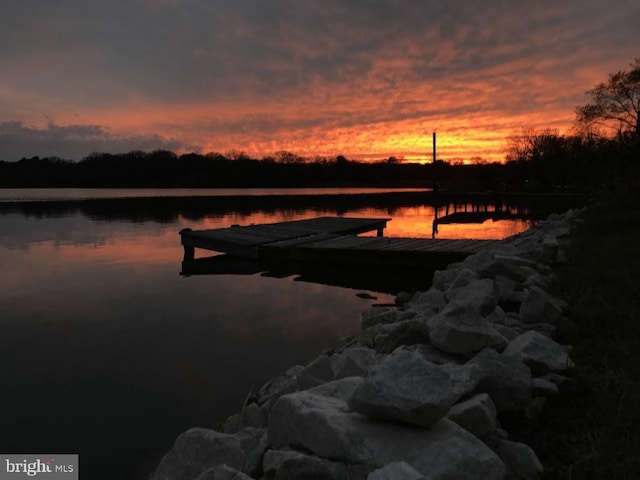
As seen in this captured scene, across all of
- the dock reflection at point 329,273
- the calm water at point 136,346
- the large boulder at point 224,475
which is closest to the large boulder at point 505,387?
the large boulder at point 224,475

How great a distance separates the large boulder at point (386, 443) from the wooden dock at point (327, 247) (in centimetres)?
1154

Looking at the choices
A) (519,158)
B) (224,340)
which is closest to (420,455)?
(224,340)

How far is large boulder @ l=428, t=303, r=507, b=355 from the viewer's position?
385cm

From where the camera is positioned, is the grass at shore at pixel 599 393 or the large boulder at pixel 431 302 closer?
the grass at shore at pixel 599 393

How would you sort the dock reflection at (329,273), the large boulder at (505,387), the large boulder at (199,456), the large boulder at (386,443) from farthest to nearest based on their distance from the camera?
the dock reflection at (329,273)
the large boulder at (505,387)
the large boulder at (199,456)
the large boulder at (386,443)

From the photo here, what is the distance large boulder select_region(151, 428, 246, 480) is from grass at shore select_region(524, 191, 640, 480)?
5.99ft

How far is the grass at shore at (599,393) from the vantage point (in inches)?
103

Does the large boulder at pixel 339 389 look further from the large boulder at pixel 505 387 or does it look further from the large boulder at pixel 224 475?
the large boulder at pixel 224 475

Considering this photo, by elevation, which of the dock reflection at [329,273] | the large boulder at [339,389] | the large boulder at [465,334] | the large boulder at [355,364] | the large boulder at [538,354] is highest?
the large boulder at [465,334]

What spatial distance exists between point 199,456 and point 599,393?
9.00ft

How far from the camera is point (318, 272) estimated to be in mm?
14703

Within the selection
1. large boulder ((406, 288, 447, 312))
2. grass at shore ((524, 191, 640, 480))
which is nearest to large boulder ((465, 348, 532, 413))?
grass at shore ((524, 191, 640, 480))

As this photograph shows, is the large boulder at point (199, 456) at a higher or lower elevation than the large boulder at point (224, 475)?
lower

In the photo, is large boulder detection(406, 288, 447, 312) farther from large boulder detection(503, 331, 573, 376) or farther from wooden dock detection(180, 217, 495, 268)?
wooden dock detection(180, 217, 495, 268)
